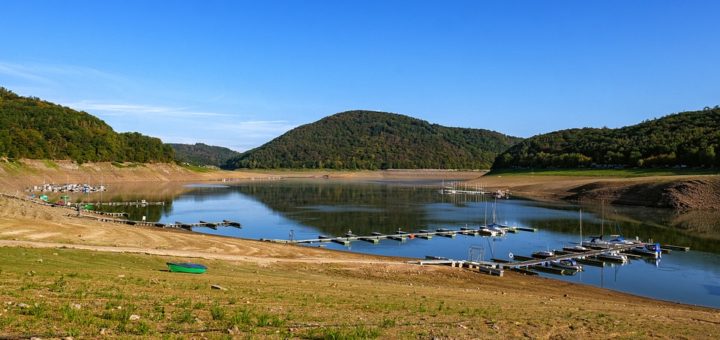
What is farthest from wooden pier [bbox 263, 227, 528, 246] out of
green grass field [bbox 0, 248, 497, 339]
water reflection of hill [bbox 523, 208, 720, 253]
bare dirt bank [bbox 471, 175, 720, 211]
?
bare dirt bank [bbox 471, 175, 720, 211]

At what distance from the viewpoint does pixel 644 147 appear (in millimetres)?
145750

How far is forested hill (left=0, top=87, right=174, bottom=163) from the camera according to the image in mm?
146875

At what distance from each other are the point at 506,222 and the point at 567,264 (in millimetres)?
31723

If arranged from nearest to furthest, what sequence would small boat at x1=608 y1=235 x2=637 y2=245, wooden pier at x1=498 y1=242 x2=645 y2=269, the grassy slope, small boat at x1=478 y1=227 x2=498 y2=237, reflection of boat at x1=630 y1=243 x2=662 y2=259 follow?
the grassy slope → wooden pier at x1=498 y1=242 x2=645 y2=269 → reflection of boat at x1=630 y1=243 x2=662 y2=259 → small boat at x1=608 y1=235 x2=637 y2=245 → small boat at x1=478 y1=227 x2=498 y2=237

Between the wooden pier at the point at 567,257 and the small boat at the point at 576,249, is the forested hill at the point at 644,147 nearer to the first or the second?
the wooden pier at the point at 567,257

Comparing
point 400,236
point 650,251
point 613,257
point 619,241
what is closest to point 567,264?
point 613,257

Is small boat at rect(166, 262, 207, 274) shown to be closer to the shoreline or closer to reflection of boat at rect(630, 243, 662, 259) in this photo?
the shoreline

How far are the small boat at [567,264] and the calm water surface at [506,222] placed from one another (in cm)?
88

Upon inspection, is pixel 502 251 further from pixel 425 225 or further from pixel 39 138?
pixel 39 138

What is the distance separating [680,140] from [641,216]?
68.4 metres

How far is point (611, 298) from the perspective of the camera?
32.4 metres

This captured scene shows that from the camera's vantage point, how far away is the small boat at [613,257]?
159 ft

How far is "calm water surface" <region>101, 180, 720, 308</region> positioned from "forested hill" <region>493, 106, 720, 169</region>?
147 ft

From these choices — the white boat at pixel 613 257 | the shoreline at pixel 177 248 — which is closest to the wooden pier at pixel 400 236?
the shoreline at pixel 177 248
